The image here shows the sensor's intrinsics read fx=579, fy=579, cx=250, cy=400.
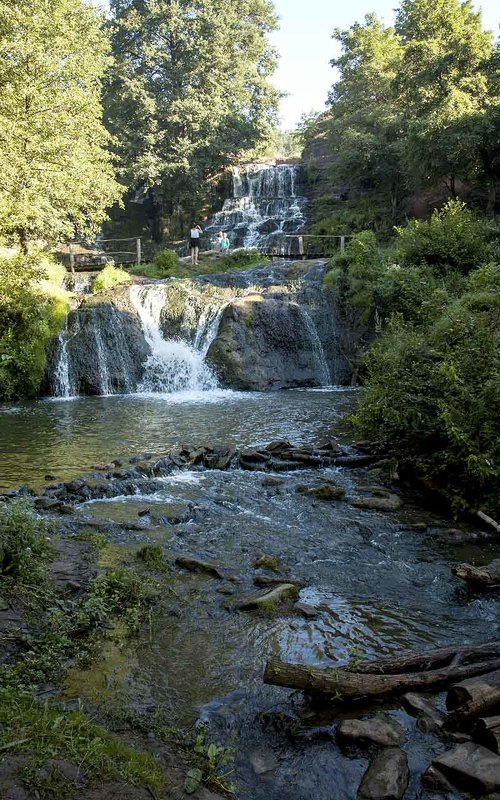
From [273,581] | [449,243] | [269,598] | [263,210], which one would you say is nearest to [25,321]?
[449,243]

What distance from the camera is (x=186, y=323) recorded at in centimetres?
2125

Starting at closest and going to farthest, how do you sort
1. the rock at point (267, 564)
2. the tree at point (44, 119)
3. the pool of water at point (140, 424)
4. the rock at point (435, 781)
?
1. the rock at point (435, 781)
2. the rock at point (267, 564)
3. the pool of water at point (140, 424)
4. the tree at point (44, 119)

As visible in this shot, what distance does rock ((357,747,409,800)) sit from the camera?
9.91ft

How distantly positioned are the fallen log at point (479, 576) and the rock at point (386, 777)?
255cm

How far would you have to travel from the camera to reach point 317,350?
825 inches

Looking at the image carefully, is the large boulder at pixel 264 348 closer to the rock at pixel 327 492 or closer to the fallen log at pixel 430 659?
the rock at pixel 327 492

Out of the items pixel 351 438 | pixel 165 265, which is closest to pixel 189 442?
pixel 351 438

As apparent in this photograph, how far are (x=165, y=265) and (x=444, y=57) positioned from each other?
15.0 m

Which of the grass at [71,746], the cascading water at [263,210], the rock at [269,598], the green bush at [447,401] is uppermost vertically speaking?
the cascading water at [263,210]

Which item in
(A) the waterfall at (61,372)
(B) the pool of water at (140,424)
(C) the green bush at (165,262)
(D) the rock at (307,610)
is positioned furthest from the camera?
(C) the green bush at (165,262)

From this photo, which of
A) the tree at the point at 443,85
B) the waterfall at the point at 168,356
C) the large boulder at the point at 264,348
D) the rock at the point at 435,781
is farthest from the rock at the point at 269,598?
the tree at the point at 443,85

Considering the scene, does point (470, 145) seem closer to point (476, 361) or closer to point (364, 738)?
point (476, 361)

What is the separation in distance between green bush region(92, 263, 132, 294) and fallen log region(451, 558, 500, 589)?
1905cm

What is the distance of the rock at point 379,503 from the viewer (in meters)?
7.96
